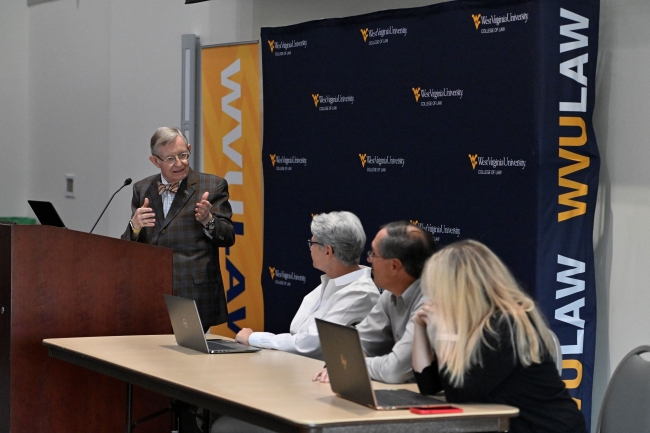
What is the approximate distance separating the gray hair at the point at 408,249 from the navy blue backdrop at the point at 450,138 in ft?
3.57

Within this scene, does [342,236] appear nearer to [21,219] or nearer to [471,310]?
[471,310]

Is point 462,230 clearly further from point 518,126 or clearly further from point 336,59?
point 336,59

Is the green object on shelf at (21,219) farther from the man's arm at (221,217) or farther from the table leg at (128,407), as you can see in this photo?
the table leg at (128,407)

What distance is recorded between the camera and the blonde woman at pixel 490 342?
2.52 m

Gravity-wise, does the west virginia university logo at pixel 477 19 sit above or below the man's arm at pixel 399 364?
above

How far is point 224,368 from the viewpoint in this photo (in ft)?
10.6

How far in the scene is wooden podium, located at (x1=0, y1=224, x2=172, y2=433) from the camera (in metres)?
3.94

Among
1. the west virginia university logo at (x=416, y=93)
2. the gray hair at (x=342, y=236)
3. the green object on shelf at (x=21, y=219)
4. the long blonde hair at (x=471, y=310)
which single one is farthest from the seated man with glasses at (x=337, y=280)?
the green object on shelf at (x=21, y=219)

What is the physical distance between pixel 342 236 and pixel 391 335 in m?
0.53

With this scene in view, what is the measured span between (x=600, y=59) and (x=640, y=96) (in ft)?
0.88

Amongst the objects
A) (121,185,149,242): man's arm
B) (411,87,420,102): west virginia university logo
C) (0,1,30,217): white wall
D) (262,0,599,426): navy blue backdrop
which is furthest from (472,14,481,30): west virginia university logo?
(0,1,30,217): white wall

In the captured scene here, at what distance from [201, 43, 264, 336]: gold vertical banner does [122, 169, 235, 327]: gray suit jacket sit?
155 centimetres

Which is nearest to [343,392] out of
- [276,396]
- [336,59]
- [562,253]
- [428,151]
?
[276,396]

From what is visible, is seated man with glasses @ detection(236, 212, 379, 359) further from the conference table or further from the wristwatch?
the wristwatch
